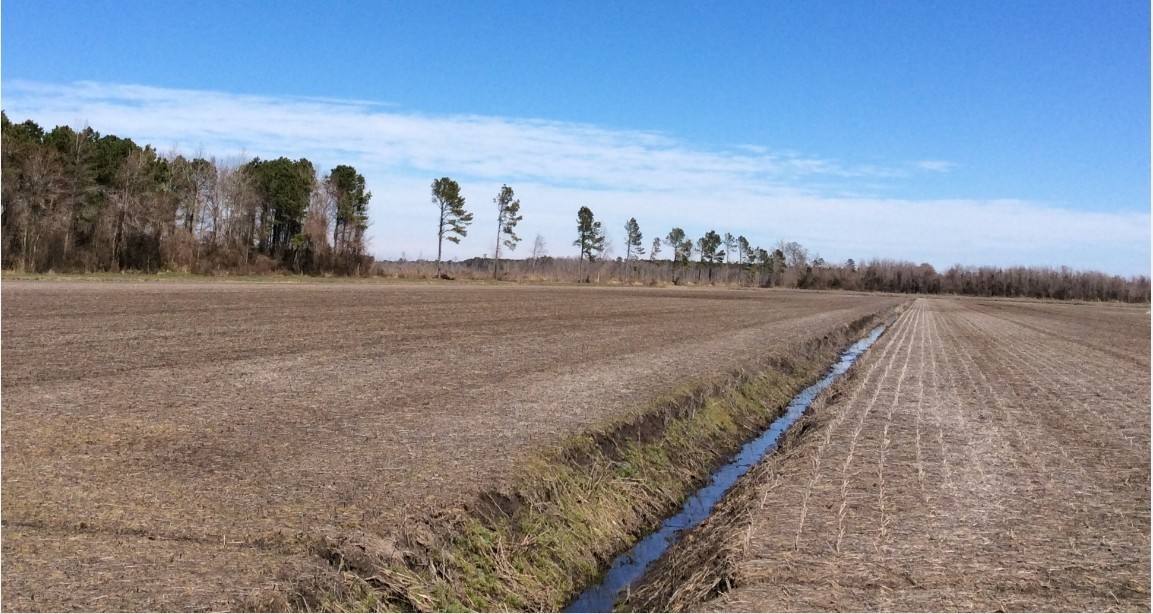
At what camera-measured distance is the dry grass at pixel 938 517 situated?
24.4 feet

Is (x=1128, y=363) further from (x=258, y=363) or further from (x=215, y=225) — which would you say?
(x=215, y=225)

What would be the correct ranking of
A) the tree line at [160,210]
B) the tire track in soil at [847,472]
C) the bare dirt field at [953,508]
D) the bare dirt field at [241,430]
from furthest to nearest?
Result: the tree line at [160,210], the tire track in soil at [847,472], the bare dirt field at [953,508], the bare dirt field at [241,430]

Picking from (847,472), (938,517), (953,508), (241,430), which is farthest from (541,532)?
(241,430)

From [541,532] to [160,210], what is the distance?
83208mm

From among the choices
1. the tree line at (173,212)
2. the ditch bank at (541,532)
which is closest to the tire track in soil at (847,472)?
the ditch bank at (541,532)

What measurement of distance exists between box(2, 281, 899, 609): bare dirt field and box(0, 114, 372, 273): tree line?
46.3m

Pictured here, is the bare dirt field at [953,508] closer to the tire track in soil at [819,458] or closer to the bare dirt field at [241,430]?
the tire track in soil at [819,458]

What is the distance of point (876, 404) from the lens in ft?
61.8

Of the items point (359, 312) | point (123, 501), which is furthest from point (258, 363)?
point (359, 312)

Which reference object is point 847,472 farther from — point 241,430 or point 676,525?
point 241,430

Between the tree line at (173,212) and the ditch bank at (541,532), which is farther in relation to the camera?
the tree line at (173,212)

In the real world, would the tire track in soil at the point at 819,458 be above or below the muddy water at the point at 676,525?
above

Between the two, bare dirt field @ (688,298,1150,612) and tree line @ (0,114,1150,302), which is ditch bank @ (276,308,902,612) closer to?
bare dirt field @ (688,298,1150,612)

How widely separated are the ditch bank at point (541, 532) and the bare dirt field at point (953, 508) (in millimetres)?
1625
